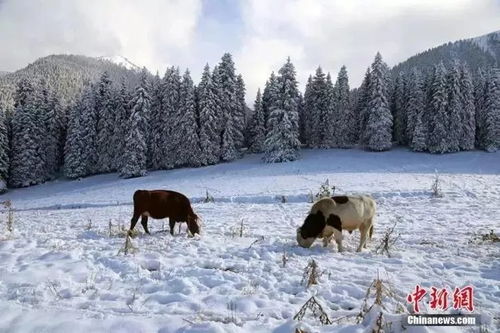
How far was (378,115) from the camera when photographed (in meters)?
55.1

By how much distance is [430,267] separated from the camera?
8.41 metres

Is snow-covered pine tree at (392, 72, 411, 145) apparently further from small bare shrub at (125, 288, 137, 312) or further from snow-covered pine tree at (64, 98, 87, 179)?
small bare shrub at (125, 288, 137, 312)

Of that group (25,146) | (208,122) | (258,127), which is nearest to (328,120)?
(258,127)

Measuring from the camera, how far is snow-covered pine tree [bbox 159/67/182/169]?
5469cm

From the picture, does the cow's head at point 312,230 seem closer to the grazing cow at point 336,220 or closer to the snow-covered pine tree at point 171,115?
the grazing cow at point 336,220

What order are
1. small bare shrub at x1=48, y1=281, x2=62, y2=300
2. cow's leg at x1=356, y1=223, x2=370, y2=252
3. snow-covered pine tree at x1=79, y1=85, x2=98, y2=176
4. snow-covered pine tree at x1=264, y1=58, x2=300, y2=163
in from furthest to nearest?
snow-covered pine tree at x1=79, y1=85, x2=98, y2=176 → snow-covered pine tree at x1=264, y1=58, x2=300, y2=163 → cow's leg at x1=356, y1=223, x2=370, y2=252 → small bare shrub at x1=48, y1=281, x2=62, y2=300

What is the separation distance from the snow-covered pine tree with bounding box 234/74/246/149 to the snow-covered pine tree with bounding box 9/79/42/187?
2786cm

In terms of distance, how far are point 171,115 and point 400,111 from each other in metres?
32.4

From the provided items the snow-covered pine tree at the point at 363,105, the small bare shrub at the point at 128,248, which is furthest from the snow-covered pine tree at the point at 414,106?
the small bare shrub at the point at 128,248

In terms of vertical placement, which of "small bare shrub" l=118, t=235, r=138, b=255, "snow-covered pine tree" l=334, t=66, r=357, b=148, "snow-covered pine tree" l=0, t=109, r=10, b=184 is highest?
"snow-covered pine tree" l=334, t=66, r=357, b=148

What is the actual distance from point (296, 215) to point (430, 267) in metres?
10.1

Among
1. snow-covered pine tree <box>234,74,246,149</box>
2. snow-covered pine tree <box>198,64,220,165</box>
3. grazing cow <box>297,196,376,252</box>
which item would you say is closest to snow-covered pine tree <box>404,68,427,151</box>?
snow-covered pine tree <box>234,74,246,149</box>

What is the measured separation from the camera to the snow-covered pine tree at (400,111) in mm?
58469

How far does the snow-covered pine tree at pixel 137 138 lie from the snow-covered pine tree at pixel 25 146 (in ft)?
43.0
